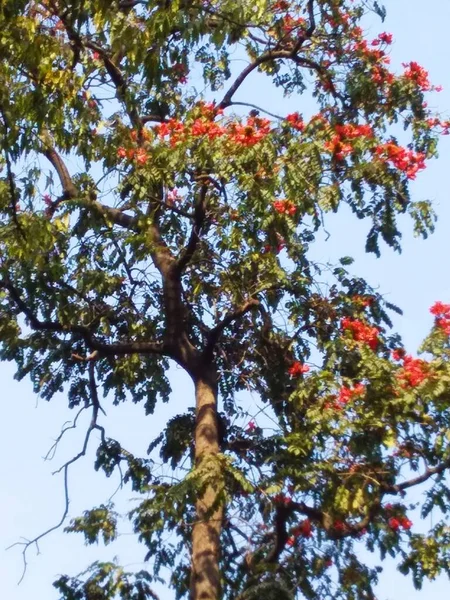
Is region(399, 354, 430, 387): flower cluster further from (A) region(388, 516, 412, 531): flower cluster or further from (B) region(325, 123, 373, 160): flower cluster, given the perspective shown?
(B) region(325, 123, 373, 160): flower cluster

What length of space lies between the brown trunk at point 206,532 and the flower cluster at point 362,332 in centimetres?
134

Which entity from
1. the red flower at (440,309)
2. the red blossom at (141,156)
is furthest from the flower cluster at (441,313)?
the red blossom at (141,156)

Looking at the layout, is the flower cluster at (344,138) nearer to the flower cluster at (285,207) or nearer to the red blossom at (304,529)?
the flower cluster at (285,207)

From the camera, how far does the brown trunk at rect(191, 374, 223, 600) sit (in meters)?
8.18

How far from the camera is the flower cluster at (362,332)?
29.7ft

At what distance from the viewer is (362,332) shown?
916 cm

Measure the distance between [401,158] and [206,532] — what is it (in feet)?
12.2

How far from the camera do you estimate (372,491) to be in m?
8.27

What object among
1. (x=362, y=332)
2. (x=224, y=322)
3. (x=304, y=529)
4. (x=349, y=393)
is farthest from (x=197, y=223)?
(x=304, y=529)

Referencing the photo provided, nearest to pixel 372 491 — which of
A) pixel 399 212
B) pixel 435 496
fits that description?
pixel 435 496

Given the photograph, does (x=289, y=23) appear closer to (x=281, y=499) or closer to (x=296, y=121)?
(x=296, y=121)

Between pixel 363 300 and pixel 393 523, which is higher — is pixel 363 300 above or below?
above

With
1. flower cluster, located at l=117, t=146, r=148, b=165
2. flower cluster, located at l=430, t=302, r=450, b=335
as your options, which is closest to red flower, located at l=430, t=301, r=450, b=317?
flower cluster, located at l=430, t=302, r=450, b=335

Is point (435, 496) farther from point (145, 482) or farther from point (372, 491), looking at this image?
point (145, 482)
